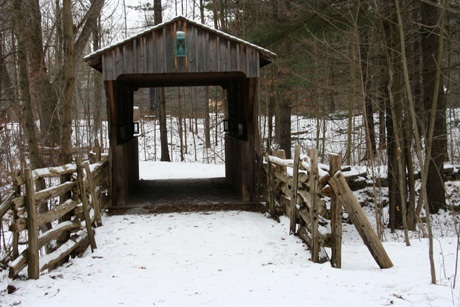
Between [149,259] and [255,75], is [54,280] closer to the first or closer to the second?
[149,259]

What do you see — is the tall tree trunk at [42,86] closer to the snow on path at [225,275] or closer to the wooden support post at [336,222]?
the snow on path at [225,275]

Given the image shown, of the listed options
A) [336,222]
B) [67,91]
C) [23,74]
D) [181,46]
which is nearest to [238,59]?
[181,46]

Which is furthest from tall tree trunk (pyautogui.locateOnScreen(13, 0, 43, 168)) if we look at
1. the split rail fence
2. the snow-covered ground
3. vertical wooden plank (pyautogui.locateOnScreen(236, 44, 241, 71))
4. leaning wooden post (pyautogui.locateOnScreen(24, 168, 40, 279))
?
the split rail fence

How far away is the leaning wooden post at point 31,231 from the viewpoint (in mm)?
4957

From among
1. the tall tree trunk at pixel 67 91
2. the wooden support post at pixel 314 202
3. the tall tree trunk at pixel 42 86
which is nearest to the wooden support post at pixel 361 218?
the wooden support post at pixel 314 202

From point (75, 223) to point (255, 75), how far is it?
14.8ft

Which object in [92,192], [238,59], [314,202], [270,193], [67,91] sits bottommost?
[270,193]

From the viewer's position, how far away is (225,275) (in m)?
5.30

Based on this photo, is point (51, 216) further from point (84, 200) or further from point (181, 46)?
point (181, 46)

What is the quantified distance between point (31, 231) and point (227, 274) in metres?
2.26

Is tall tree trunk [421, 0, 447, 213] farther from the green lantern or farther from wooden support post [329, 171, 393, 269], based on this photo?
wooden support post [329, 171, 393, 269]

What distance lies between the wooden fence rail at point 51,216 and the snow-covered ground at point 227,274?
0.19 metres

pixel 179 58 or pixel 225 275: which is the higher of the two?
pixel 179 58

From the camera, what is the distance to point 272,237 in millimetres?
7012
